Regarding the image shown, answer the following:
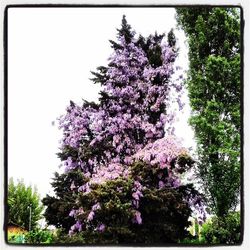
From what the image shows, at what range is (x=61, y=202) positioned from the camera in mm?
3539

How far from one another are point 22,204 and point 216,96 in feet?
4.45

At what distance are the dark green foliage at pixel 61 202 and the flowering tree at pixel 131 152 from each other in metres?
0.04

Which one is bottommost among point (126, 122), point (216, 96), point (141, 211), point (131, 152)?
point (141, 211)

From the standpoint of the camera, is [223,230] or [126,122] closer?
[223,230]

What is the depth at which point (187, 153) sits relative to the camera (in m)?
3.56

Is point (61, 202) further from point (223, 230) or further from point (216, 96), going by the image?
point (216, 96)

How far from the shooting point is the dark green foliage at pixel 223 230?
3506 mm

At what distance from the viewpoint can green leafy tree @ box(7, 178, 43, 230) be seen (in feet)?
11.6

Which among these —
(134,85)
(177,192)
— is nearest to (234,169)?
(177,192)

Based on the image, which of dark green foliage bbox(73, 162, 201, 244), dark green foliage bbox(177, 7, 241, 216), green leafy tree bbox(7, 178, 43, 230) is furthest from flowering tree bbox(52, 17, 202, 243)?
green leafy tree bbox(7, 178, 43, 230)

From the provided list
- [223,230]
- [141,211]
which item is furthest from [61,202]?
[223,230]

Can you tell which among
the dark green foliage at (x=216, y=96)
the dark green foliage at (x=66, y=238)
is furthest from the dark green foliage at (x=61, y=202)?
the dark green foliage at (x=216, y=96)

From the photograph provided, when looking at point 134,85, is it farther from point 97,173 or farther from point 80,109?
point 97,173

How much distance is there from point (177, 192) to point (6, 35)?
1.41 meters
